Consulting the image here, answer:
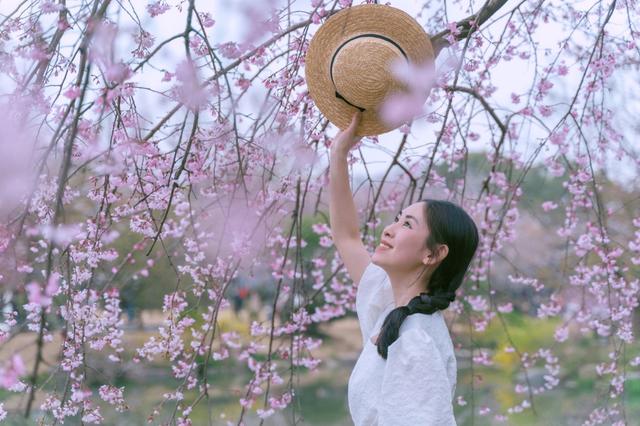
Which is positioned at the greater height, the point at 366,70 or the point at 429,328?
the point at 366,70

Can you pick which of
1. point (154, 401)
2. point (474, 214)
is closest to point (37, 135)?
point (474, 214)

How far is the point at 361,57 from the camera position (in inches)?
67.9

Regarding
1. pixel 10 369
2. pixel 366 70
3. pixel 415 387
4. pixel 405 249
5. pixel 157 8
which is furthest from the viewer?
pixel 157 8

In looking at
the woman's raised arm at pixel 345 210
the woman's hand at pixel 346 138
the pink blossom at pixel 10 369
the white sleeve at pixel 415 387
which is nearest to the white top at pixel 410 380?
the white sleeve at pixel 415 387

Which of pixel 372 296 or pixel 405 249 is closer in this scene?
pixel 405 249

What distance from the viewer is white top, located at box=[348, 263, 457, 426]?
145cm

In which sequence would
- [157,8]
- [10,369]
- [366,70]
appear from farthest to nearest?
[157,8], [366,70], [10,369]

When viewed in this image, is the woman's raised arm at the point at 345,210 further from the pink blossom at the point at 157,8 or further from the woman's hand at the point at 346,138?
the pink blossom at the point at 157,8

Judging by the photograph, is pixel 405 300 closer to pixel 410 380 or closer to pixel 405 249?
pixel 405 249

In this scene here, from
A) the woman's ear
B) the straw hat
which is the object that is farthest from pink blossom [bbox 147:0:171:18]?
the woman's ear

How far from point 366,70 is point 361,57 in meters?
0.03

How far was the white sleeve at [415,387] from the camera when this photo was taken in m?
1.44

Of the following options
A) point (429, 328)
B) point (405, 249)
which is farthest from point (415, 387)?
point (405, 249)

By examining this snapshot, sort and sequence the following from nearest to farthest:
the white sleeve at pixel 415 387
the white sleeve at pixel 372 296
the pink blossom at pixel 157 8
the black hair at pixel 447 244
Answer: the white sleeve at pixel 415 387, the black hair at pixel 447 244, the white sleeve at pixel 372 296, the pink blossom at pixel 157 8
